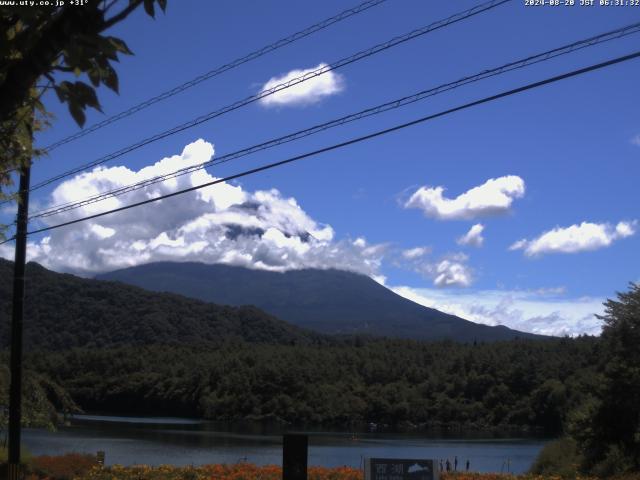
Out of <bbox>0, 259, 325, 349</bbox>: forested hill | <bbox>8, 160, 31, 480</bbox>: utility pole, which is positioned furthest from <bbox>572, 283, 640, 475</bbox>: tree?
<bbox>0, 259, 325, 349</bbox>: forested hill

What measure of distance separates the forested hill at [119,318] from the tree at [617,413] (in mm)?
121113

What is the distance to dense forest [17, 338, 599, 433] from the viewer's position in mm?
98500

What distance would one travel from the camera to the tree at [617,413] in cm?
2339

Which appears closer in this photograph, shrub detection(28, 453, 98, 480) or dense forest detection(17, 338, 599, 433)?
shrub detection(28, 453, 98, 480)

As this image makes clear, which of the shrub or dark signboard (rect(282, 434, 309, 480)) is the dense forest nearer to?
the shrub

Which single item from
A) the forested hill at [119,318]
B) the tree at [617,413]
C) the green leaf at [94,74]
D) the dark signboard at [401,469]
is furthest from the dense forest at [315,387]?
the green leaf at [94,74]

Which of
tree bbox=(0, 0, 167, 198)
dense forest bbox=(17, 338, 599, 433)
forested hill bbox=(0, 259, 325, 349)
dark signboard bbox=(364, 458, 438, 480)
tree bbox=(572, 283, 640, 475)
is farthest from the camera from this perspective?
forested hill bbox=(0, 259, 325, 349)

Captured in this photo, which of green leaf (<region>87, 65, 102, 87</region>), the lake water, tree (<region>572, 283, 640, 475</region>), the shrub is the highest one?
green leaf (<region>87, 65, 102, 87</region>)

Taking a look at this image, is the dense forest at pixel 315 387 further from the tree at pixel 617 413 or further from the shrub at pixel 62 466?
the shrub at pixel 62 466

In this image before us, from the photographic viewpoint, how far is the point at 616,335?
25.4m

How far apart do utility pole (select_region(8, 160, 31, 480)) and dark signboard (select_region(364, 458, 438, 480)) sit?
9.89 meters

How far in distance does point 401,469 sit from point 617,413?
16.0 meters

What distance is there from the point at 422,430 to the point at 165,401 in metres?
31.7

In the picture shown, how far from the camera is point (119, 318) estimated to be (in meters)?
167
